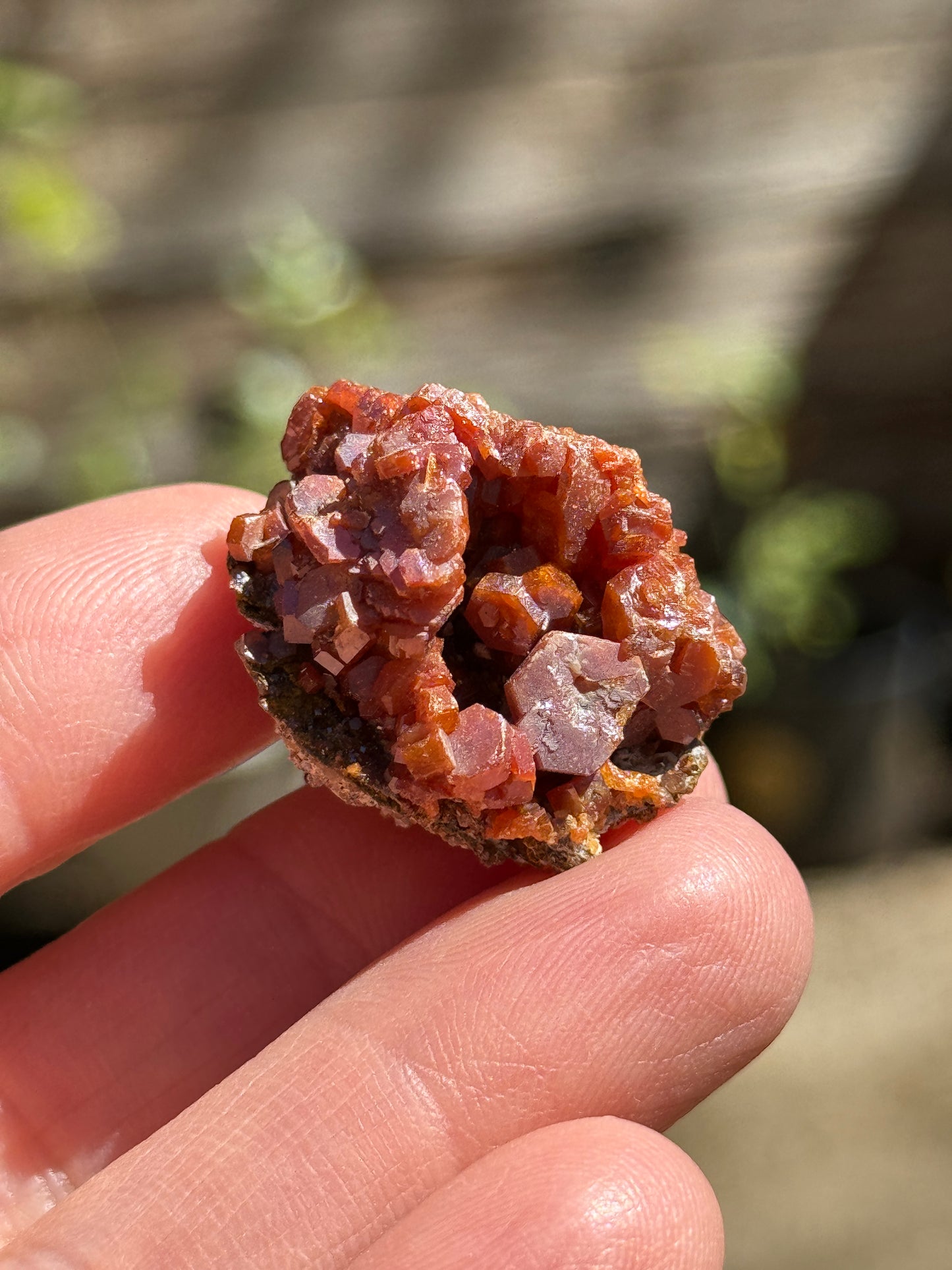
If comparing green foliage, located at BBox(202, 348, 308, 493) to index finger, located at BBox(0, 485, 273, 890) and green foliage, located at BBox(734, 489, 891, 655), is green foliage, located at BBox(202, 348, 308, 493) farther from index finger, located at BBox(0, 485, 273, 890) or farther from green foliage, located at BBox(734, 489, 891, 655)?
green foliage, located at BBox(734, 489, 891, 655)

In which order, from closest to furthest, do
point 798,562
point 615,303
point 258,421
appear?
1. point 258,421
2. point 798,562
3. point 615,303

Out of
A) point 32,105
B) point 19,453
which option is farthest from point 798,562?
point 32,105

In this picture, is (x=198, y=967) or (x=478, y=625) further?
(x=198, y=967)

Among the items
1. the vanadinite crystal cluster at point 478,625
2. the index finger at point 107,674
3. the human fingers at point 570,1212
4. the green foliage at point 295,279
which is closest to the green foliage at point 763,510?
the green foliage at point 295,279

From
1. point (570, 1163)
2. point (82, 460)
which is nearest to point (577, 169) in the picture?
point (82, 460)

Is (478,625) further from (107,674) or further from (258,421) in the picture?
(258,421)

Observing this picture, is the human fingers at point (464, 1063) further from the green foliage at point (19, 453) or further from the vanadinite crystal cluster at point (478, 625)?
the green foliage at point (19, 453)

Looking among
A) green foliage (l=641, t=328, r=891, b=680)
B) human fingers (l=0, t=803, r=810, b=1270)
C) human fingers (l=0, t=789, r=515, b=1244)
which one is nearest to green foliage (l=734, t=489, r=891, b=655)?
green foliage (l=641, t=328, r=891, b=680)
